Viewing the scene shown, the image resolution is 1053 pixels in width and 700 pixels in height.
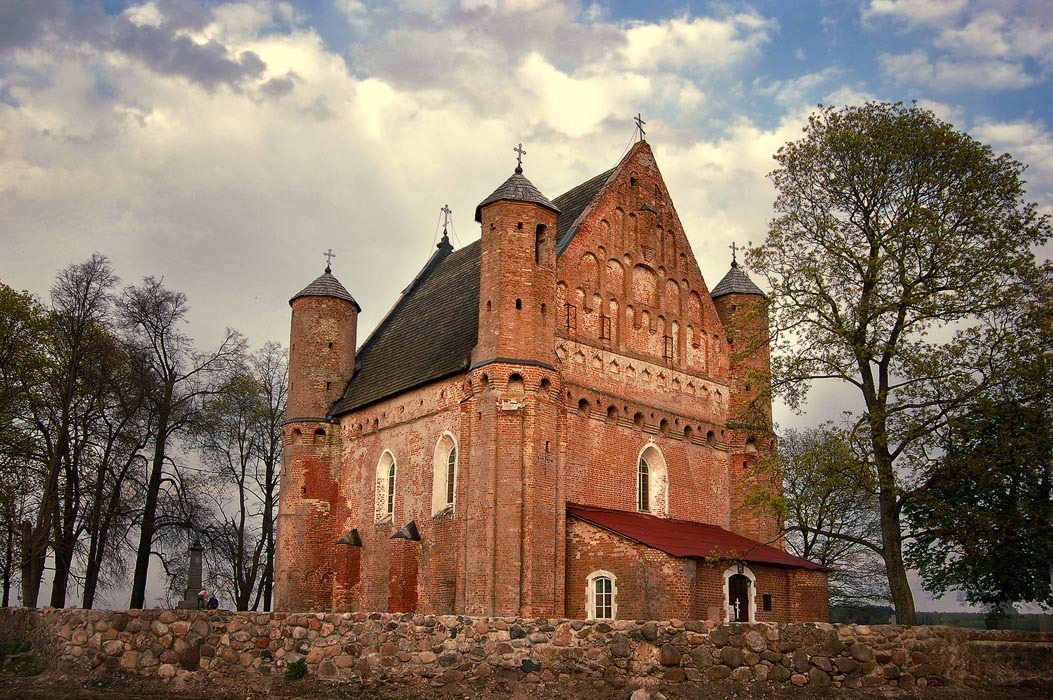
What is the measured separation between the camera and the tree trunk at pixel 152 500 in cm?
3434

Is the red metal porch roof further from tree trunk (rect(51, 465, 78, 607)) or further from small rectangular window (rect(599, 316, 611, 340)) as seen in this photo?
tree trunk (rect(51, 465, 78, 607))

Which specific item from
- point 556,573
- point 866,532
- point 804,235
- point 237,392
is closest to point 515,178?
point 804,235

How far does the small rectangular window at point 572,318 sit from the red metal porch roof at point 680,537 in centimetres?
506

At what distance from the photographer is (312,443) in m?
34.5

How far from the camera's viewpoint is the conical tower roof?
34.7 meters

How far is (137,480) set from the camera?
32.2 m

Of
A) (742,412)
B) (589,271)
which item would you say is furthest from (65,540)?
(742,412)

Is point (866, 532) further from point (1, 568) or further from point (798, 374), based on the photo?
point (1, 568)

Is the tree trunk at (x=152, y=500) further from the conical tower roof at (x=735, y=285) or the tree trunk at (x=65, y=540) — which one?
the conical tower roof at (x=735, y=285)

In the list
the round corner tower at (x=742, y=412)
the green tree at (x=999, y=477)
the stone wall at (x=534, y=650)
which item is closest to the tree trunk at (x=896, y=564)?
the green tree at (x=999, y=477)

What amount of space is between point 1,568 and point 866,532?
3514 centimetres

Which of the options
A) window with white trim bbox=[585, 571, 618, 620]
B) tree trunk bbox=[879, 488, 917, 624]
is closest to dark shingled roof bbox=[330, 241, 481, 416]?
window with white trim bbox=[585, 571, 618, 620]

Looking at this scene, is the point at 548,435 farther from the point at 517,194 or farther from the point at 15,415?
the point at 15,415

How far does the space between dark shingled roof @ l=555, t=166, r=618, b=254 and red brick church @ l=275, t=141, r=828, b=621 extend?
103mm
